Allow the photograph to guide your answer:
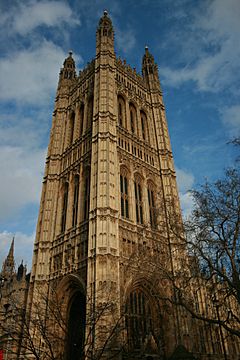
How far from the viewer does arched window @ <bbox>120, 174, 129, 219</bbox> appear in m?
25.6

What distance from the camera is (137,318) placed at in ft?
69.3

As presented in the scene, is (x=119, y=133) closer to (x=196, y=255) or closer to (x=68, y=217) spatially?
(x=68, y=217)

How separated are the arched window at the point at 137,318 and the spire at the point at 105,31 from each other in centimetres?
2841

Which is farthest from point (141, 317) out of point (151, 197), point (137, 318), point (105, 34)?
point (105, 34)

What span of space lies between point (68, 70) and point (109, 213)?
26938 mm

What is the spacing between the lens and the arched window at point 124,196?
2556cm

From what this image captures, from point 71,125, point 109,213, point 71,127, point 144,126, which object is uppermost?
point 71,125

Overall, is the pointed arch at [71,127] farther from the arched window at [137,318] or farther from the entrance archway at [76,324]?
the arched window at [137,318]

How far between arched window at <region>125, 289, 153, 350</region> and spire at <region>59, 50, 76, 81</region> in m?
30.2

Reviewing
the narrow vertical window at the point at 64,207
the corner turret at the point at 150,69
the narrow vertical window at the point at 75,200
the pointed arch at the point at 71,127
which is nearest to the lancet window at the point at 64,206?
the narrow vertical window at the point at 64,207

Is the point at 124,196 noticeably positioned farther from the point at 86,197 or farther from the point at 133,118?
the point at 133,118

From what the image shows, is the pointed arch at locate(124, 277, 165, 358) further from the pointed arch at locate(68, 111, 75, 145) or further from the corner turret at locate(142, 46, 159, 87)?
the corner turret at locate(142, 46, 159, 87)

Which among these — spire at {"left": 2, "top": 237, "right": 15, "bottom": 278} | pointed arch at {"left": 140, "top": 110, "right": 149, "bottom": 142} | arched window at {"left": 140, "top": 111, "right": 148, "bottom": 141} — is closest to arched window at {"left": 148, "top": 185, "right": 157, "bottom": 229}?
pointed arch at {"left": 140, "top": 110, "right": 149, "bottom": 142}

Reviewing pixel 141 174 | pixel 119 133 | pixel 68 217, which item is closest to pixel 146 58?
pixel 119 133
